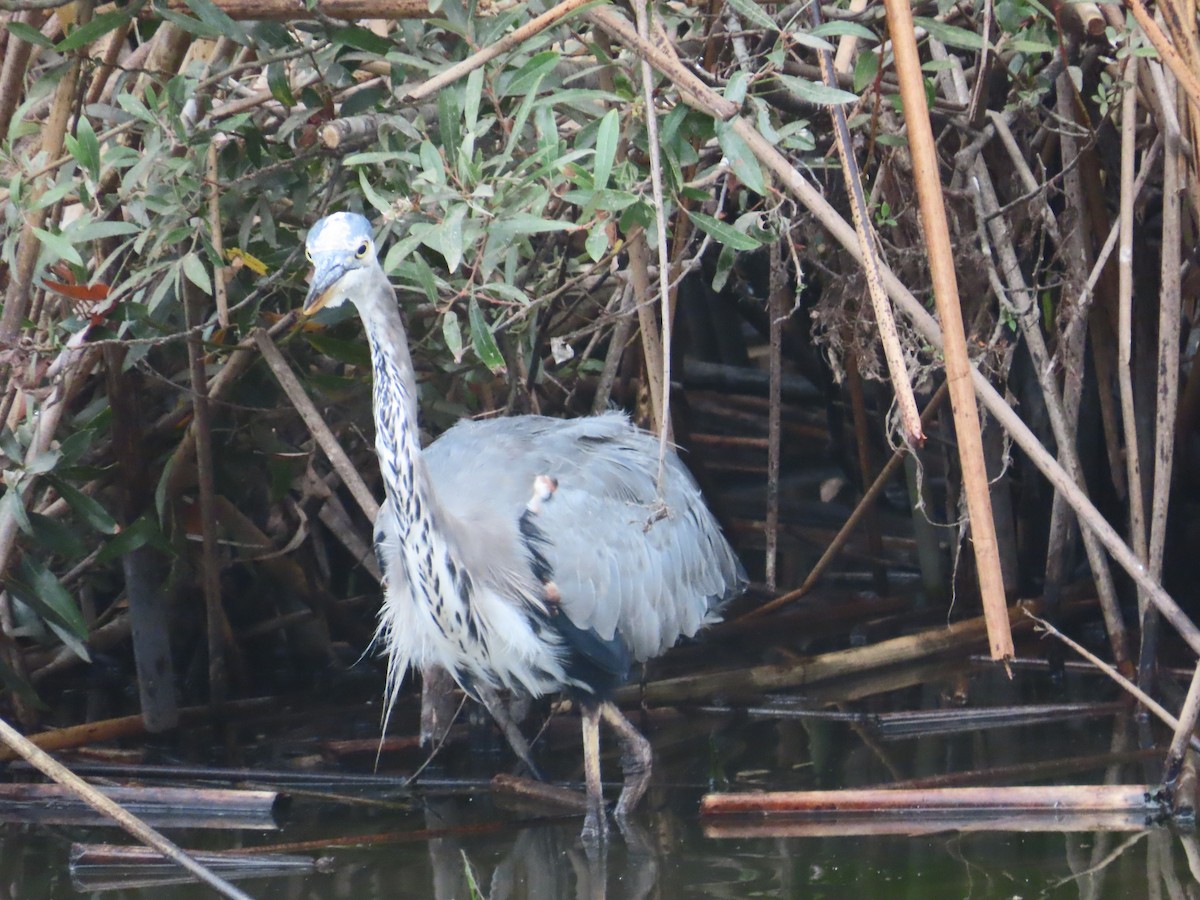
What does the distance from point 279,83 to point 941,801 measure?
2.18m

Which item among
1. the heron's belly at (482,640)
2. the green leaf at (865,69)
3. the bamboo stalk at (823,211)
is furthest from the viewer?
the heron's belly at (482,640)

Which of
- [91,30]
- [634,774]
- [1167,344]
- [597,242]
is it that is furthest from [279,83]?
[1167,344]

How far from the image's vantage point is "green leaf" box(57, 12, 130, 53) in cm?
294

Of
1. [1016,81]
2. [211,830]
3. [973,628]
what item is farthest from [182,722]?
[1016,81]

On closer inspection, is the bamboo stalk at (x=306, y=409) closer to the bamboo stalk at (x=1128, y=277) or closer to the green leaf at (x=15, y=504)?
the green leaf at (x=15, y=504)

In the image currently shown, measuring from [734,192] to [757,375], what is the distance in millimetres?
2234

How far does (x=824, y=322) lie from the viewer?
12.7 feet

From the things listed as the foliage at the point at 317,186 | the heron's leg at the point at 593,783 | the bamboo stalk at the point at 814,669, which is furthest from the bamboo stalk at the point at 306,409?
the bamboo stalk at the point at 814,669

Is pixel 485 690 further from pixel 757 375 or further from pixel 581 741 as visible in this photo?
pixel 757 375

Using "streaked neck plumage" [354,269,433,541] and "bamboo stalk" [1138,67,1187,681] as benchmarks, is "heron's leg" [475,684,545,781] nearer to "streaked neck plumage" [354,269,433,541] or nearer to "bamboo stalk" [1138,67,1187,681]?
"streaked neck plumage" [354,269,433,541]

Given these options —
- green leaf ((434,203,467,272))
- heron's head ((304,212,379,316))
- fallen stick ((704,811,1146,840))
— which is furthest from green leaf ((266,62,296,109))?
fallen stick ((704,811,1146,840))

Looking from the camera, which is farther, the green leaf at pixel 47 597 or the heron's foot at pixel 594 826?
the green leaf at pixel 47 597

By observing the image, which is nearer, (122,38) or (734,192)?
(122,38)

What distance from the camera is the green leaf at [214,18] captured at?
9.39 ft
